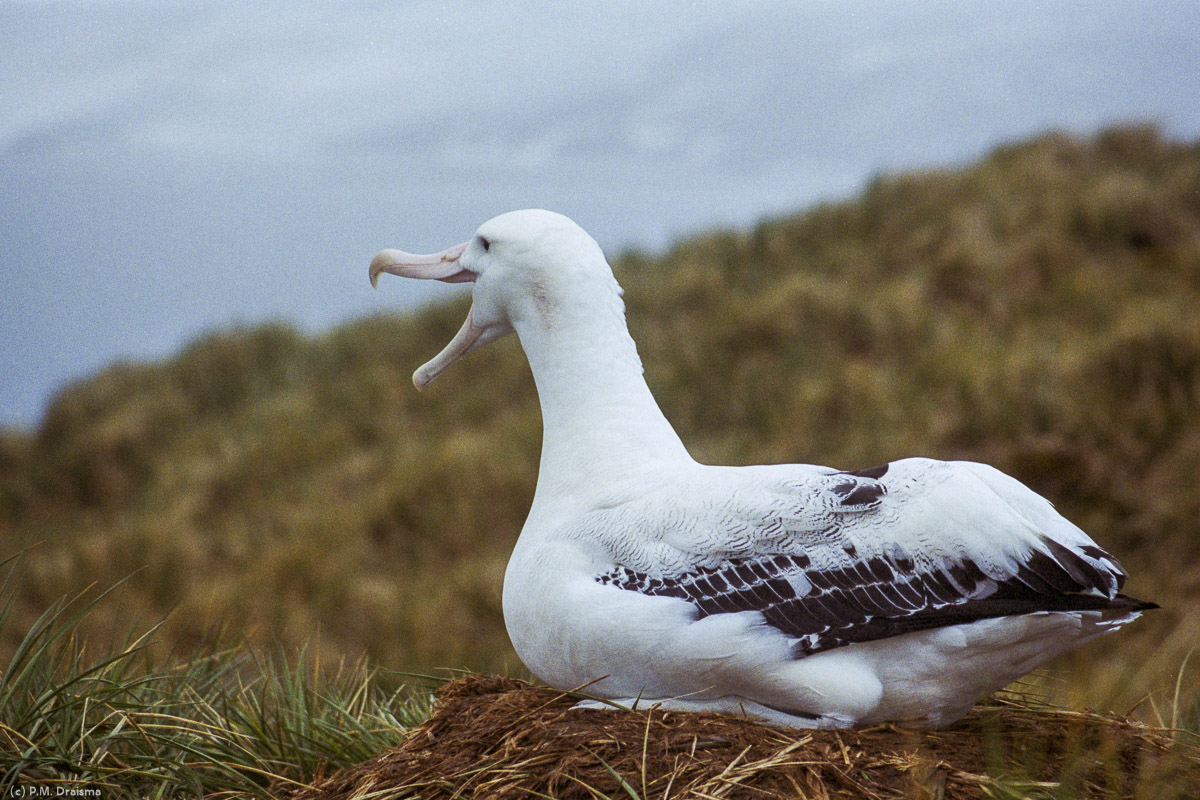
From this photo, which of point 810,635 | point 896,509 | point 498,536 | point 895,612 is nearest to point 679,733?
point 810,635

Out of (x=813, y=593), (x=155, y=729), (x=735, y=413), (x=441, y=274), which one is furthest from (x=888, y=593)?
(x=735, y=413)

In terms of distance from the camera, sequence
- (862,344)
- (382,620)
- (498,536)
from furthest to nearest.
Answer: (862,344) < (498,536) < (382,620)

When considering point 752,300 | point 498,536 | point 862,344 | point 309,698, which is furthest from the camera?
point 752,300

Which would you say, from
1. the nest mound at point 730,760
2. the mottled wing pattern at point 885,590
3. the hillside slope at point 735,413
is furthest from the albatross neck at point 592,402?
the hillside slope at point 735,413

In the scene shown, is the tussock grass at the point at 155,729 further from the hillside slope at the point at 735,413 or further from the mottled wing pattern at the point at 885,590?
the hillside slope at the point at 735,413

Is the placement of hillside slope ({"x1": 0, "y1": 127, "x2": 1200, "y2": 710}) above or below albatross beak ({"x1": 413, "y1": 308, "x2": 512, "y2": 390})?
below

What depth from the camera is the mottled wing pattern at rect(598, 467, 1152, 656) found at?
2.94m

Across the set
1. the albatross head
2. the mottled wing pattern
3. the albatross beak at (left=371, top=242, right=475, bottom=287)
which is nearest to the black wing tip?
the mottled wing pattern

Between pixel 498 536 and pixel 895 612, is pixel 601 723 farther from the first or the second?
pixel 498 536

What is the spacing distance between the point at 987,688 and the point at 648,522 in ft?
3.56

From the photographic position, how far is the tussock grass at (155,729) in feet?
11.0

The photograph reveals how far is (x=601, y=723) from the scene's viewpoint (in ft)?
10.1

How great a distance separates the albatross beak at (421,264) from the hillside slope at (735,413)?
2876 mm

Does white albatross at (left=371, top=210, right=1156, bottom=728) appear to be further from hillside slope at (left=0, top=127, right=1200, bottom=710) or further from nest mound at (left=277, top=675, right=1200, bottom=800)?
hillside slope at (left=0, top=127, right=1200, bottom=710)
